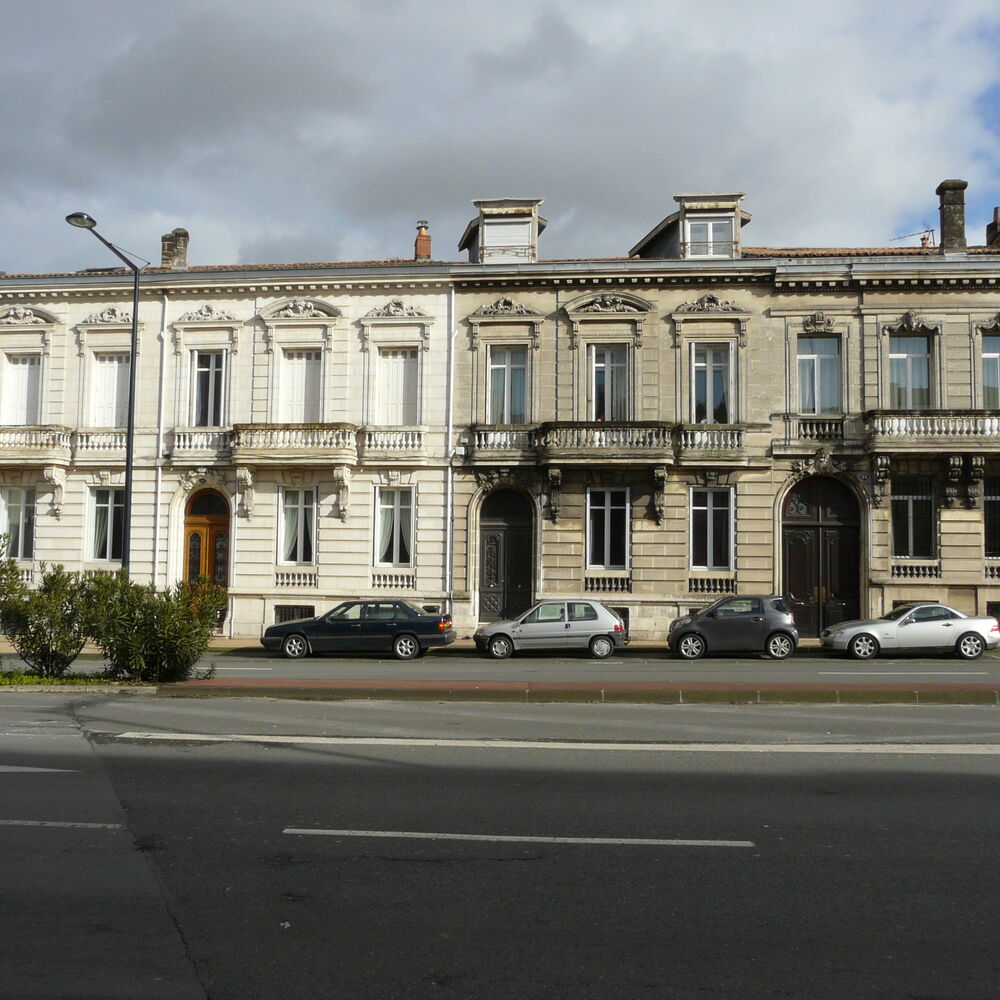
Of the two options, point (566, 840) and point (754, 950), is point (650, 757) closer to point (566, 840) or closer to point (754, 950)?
point (566, 840)

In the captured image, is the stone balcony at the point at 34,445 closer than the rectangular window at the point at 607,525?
No

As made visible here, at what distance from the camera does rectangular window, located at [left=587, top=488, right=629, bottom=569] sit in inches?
1086

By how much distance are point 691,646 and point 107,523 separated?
1775cm

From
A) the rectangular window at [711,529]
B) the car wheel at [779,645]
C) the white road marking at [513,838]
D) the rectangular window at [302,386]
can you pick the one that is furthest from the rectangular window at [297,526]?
the white road marking at [513,838]

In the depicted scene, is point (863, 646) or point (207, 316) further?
point (207, 316)

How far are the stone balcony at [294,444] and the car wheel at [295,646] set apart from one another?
596cm

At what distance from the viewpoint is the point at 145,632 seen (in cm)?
1570

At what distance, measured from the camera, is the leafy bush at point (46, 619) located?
15.7 meters

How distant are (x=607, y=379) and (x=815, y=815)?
70.3 ft

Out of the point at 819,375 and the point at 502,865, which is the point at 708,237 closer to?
the point at 819,375

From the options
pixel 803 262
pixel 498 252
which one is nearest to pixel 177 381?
pixel 498 252

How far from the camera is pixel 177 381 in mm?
29234

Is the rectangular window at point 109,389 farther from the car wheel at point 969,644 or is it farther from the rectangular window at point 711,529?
the car wheel at point 969,644

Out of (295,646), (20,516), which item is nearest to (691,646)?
(295,646)
